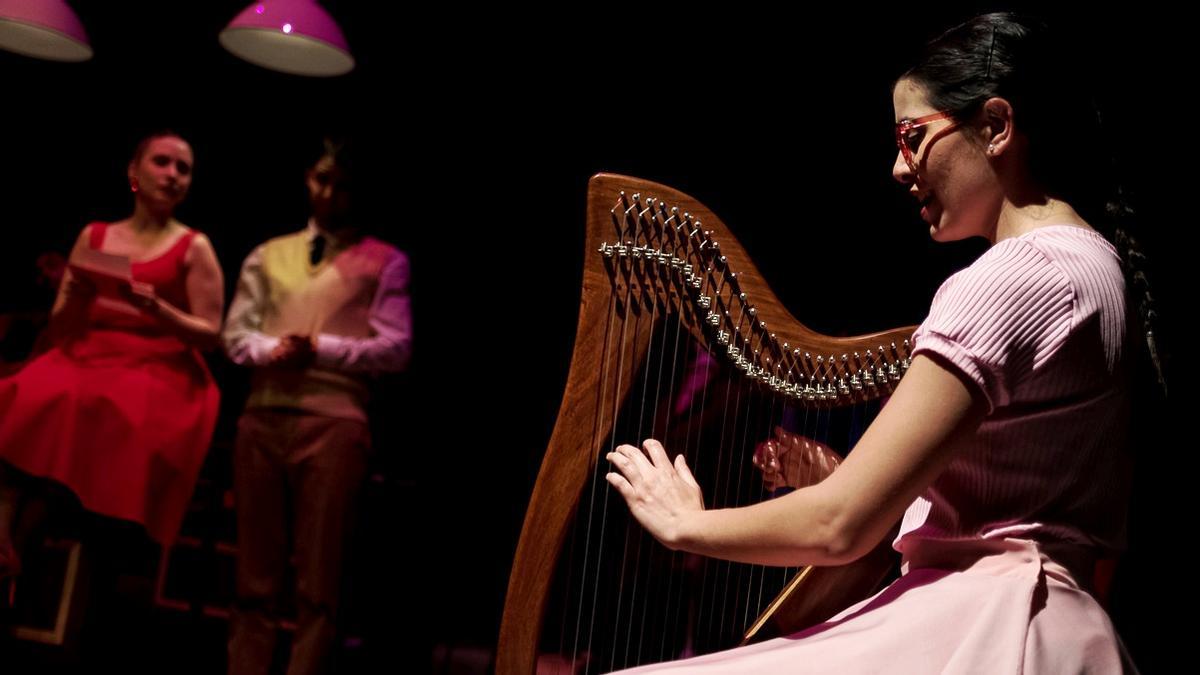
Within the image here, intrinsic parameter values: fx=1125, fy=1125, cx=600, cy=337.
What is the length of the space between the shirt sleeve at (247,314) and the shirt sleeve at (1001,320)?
9.11ft

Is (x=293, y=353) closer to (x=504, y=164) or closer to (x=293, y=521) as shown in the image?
(x=293, y=521)

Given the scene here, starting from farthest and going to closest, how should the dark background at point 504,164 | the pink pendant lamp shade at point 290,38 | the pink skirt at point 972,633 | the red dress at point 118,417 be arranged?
the dark background at point 504,164
the pink pendant lamp shade at point 290,38
the red dress at point 118,417
the pink skirt at point 972,633

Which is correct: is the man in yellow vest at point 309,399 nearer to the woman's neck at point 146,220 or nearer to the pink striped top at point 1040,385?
the woman's neck at point 146,220

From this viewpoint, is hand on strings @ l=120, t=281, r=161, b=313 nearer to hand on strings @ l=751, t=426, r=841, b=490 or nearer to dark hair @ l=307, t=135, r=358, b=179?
dark hair @ l=307, t=135, r=358, b=179

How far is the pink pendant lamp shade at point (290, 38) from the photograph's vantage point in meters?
3.62

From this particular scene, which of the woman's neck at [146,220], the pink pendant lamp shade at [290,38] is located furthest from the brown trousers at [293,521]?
the pink pendant lamp shade at [290,38]

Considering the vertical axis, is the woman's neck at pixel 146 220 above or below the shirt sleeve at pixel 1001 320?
above

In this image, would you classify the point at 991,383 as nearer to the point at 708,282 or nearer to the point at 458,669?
the point at 708,282

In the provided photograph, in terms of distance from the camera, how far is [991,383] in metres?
1.12

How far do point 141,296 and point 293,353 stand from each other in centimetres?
51

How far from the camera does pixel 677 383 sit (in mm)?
1558

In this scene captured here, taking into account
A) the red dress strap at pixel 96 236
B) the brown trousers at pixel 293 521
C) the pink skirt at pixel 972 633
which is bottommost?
the brown trousers at pixel 293 521

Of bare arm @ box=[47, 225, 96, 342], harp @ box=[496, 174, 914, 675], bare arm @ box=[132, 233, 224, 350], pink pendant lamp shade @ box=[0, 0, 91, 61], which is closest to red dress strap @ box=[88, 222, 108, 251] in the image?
bare arm @ box=[47, 225, 96, 342]

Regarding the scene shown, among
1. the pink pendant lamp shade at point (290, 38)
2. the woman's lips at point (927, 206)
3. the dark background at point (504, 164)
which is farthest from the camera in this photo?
the dark background at point (504, 164)
